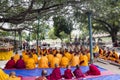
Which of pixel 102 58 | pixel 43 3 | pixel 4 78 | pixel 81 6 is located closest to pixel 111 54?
pixel 102 58

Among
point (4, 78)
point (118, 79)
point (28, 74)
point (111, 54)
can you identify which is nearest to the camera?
point (4, 78)

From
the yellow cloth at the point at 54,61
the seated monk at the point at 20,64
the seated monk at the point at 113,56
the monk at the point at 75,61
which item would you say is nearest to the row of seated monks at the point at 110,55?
the seated monk at the point at 113,56

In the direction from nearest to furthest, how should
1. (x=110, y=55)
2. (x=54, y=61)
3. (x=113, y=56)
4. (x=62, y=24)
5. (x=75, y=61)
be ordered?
(x=54, y=61), (x=75, y=61), (x=113, y=56), (x=110, y=55), (x=62, y=24)

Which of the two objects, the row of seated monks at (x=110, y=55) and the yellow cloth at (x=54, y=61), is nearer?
the yellow cloth at (x=54, y=61)

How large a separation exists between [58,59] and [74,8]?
310 cm

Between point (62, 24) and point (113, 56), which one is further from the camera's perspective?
point (62, 24)

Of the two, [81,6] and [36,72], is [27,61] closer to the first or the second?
[36,72]

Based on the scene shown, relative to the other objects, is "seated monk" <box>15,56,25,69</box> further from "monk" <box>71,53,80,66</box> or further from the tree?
the tree

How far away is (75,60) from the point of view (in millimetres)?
16484

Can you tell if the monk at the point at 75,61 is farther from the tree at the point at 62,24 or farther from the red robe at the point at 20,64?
the tree at the point at 62,24

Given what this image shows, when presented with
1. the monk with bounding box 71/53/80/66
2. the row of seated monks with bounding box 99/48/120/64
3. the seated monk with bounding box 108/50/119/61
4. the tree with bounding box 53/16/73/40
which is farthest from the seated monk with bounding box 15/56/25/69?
the seated monk with bounding box 108/50/119/61

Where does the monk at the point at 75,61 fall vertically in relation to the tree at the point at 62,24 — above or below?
below

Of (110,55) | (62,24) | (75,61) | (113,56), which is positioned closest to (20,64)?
(75,61)

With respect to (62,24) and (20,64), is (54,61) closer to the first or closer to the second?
(20,64)
